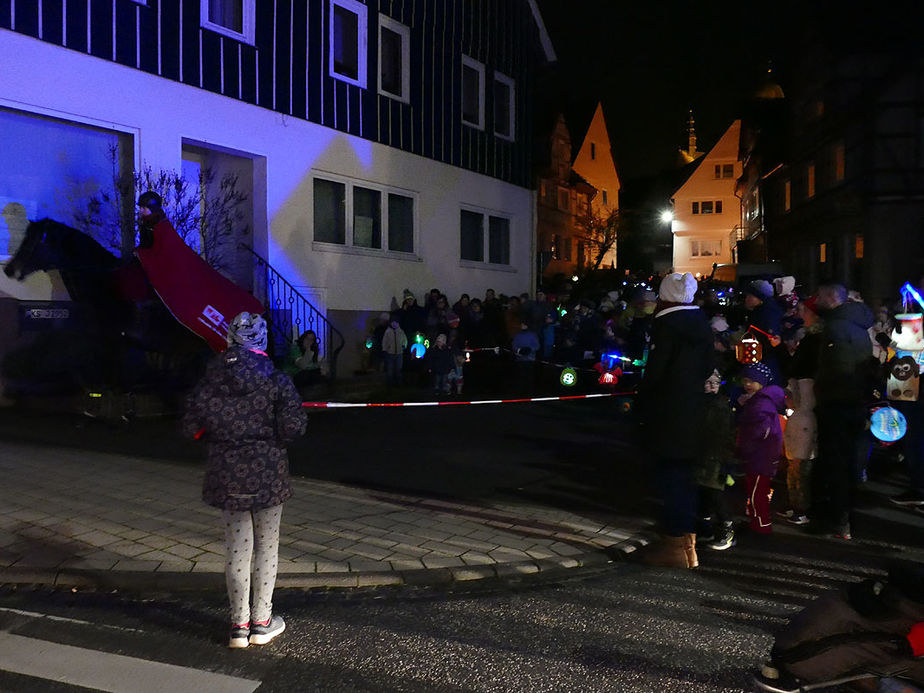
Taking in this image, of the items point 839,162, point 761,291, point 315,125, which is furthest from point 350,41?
point 839,162

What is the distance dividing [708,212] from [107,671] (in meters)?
63.0

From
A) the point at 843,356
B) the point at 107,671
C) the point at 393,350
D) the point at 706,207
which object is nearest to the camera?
the point at 107,671

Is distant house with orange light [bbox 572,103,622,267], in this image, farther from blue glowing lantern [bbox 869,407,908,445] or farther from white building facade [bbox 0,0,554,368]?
blue glowing lantern [bbox 869,407,908,445]

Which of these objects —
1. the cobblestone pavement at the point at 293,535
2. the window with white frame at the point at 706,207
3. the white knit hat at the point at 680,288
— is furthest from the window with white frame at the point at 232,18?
the window with white frame at the point at 706,207

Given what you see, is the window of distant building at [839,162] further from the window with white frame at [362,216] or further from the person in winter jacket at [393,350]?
the person in winter jacket at [393,350]

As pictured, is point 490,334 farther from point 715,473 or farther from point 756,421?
point 715,473

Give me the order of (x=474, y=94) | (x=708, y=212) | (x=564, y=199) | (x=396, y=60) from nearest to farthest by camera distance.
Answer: (x=396, y=60)
(x=474, y=94)
(x=564, y=199)
(x=708, y=212)

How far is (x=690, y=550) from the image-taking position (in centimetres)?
586

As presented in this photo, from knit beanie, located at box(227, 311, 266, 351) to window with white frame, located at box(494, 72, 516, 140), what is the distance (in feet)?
57.5

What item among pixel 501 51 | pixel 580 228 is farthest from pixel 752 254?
pixel 501 51

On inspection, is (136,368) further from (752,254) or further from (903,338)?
(752,254)

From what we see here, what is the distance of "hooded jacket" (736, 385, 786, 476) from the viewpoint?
6.67 m

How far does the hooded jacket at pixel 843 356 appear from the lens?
6773 mm

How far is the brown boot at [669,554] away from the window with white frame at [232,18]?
11.2m
